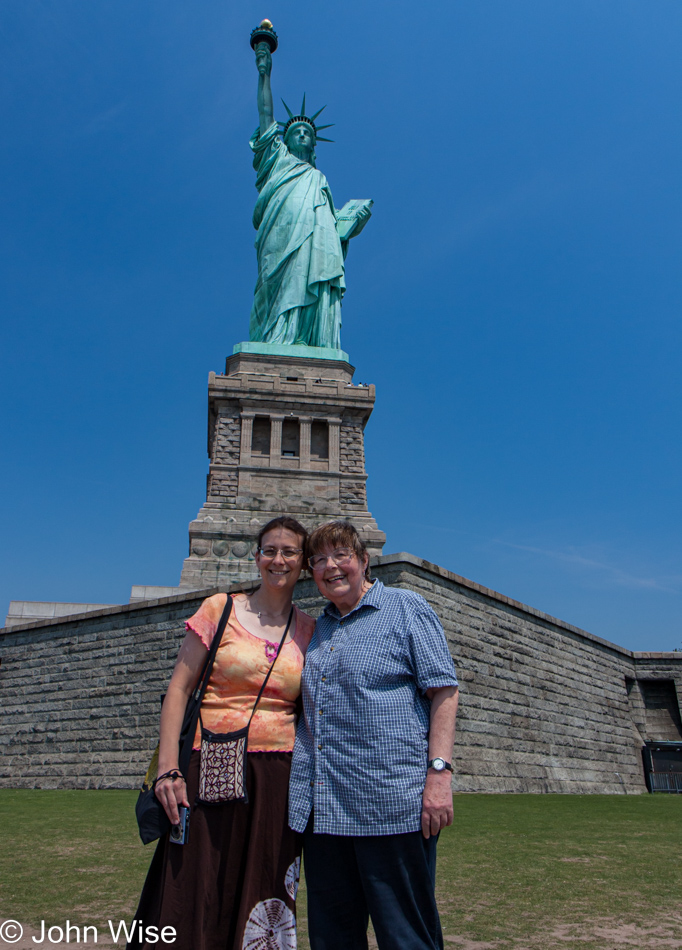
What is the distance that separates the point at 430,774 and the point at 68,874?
343 centimetres

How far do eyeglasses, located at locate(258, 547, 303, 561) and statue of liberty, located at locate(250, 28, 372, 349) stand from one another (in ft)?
76.2

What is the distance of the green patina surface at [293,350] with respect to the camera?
80.9 feet

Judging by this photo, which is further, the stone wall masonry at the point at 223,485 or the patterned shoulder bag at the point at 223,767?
the stone wall masonry at the point at 223,485

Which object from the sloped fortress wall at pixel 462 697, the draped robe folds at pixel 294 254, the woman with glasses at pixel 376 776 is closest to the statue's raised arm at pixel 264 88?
the draped robe folds at pixel 294 254

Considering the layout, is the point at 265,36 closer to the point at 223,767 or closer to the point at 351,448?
the point at 351,448

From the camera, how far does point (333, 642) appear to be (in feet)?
9.55

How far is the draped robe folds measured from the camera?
2628 cm

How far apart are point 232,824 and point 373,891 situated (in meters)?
0.59

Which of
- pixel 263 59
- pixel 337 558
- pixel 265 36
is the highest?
pixel 265 36

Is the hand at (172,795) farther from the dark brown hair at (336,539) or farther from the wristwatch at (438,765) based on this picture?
the dark brown hair at (336,539)

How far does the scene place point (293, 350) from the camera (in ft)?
82.2

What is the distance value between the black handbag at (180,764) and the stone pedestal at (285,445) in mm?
17848

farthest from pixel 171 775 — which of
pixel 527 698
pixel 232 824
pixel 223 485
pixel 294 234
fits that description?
pixel 294 234

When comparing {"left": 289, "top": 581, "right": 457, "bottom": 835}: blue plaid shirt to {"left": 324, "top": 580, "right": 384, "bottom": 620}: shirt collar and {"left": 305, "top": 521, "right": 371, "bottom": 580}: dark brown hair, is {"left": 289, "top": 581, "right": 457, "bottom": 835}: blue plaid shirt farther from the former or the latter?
{"left": 305, "top": 521, "right": 371, "bottom": 580}: dark brown hair
